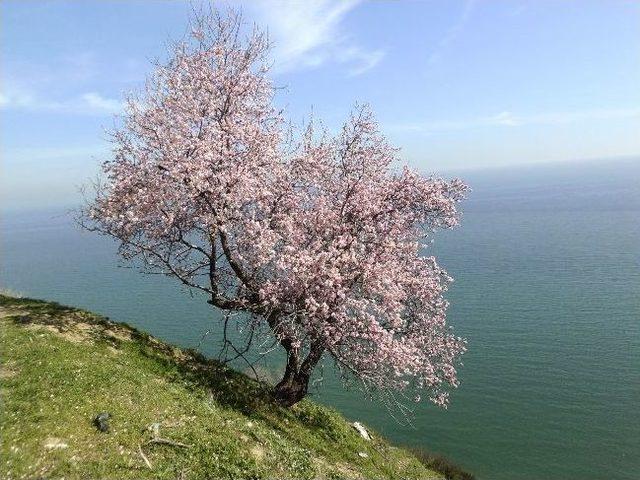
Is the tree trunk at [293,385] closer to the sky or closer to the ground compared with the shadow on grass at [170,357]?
closer to the ground

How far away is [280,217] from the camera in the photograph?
81.7 feet

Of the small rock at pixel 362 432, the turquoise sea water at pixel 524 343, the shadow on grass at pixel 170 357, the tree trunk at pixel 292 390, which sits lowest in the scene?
the turquoise sea water at pixel 524 343

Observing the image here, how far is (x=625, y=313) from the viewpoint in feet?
208

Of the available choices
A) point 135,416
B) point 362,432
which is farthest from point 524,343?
point 135,416

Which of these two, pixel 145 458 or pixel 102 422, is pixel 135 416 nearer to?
pixel 102 422

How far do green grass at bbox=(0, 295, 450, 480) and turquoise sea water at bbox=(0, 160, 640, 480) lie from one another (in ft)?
44.5

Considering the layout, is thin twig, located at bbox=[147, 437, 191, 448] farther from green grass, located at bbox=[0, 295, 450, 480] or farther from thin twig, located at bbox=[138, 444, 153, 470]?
thin twig, located at bbox=[138, 444, 153, 470]

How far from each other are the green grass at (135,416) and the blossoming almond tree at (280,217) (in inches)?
147

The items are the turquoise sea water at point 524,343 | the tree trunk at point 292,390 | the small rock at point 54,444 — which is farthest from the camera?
the turquoise sea water at point 524,343

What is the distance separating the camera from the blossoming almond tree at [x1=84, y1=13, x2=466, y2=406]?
22703 millimetres

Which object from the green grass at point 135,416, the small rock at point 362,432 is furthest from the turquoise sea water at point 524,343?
the green grass at point 135,416

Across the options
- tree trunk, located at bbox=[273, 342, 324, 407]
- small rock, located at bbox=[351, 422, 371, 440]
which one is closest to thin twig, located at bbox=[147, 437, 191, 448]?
tree trunk, located at bbox=[273, 342, 324, 407]

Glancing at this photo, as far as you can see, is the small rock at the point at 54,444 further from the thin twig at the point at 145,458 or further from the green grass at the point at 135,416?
the thin twig at the point at 145,458

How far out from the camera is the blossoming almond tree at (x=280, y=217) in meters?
22.7
